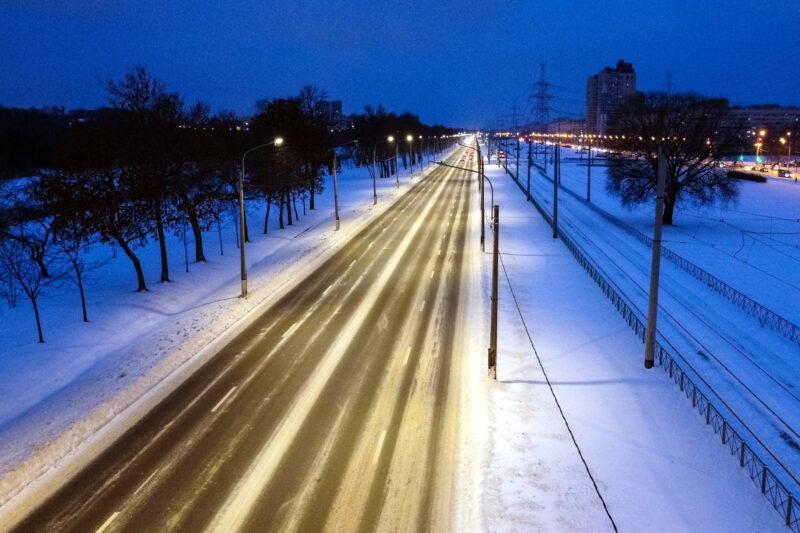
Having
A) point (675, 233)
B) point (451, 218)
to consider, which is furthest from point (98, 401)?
point (675, 233)

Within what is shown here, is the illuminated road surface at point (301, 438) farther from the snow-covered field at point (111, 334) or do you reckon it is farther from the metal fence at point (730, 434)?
the metal fence at point (730, 434)

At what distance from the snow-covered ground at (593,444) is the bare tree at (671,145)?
104 feet

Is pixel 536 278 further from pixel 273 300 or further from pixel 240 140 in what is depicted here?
pixel 240 140

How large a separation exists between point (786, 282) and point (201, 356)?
29616mm

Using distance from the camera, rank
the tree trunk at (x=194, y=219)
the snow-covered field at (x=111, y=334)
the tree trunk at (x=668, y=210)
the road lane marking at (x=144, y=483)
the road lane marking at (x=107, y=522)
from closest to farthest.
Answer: the road lane marking at (x=107, y=522), the road lane marking at (x=144, y=483), the snow-covered field at (x=111, y=334), the tree trunk at (x=194, y=219), the tree trunk at (x=668, y=210)

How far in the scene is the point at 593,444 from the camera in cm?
1370

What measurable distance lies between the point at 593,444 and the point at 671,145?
42.9m

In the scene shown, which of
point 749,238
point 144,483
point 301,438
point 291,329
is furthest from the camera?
point 749,238

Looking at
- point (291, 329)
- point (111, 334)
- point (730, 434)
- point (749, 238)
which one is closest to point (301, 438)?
point (291, 329)

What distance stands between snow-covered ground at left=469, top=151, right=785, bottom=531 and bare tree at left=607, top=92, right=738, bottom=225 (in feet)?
104

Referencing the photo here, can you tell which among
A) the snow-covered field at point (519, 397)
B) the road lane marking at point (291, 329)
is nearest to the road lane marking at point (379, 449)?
the snow-covered field at point (519, 397)

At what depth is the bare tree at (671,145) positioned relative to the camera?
48.2 meters

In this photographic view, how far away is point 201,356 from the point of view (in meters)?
19.9

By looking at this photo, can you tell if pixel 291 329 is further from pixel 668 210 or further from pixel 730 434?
pixel 668 210
